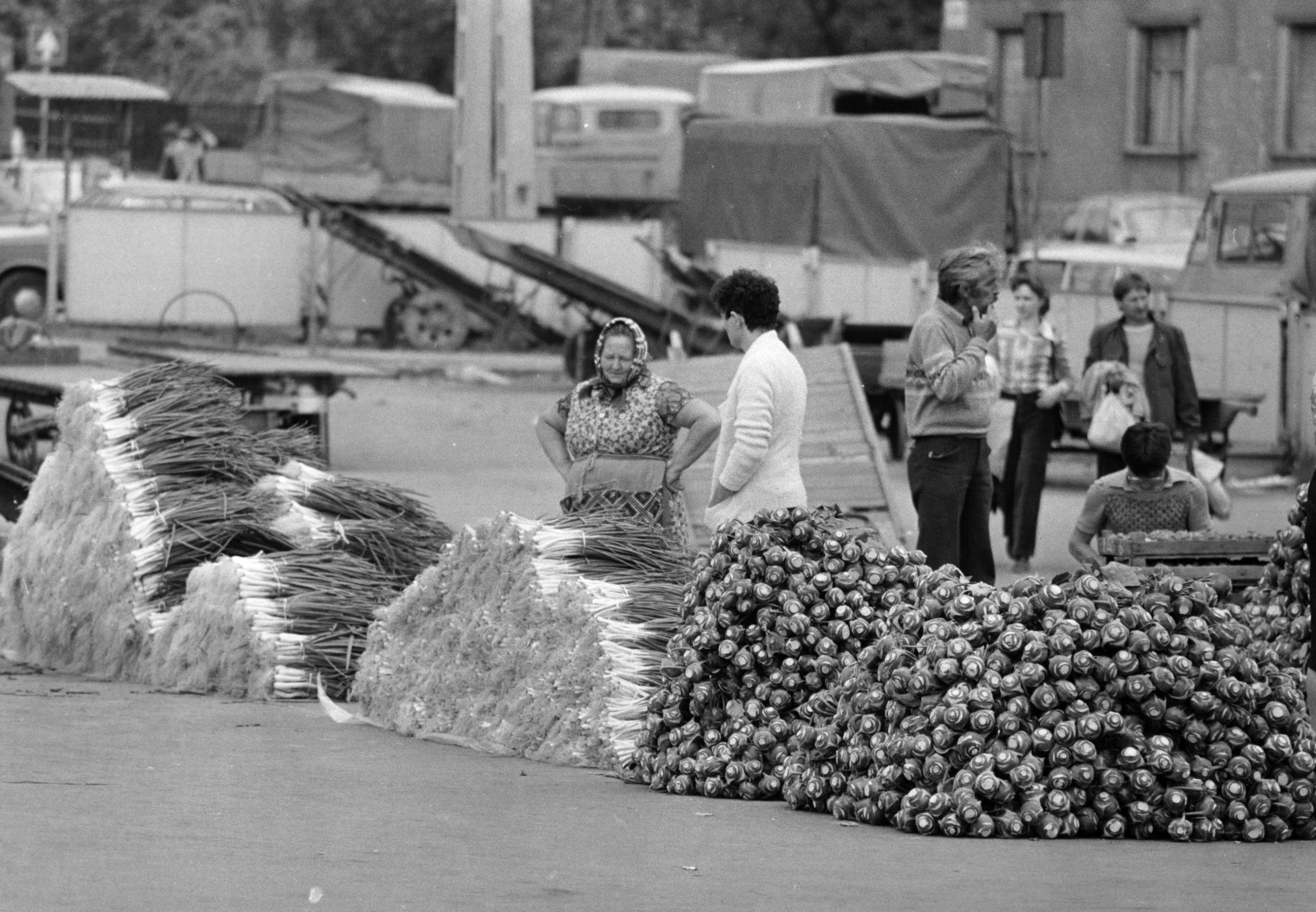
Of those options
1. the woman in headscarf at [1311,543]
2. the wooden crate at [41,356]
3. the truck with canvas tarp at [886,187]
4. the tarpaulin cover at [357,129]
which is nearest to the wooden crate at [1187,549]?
the woman in headscarf at [1311,543]

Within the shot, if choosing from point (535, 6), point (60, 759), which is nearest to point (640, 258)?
point (60, 759)

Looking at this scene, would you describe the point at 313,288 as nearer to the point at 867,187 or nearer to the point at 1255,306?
the point at 867,187

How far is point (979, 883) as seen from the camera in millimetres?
6066

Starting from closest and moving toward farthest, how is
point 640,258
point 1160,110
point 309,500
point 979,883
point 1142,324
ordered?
point 979,883, point 309,500, point 1142,324, point 640,258, point 1160,110

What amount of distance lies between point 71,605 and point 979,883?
530 centimetres

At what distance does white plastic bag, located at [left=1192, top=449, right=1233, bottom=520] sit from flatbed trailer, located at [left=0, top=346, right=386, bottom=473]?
19.7 ft

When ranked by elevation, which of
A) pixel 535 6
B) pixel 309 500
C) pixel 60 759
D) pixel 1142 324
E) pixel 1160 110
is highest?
pixel 535 6

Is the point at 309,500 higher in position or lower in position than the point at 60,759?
higher

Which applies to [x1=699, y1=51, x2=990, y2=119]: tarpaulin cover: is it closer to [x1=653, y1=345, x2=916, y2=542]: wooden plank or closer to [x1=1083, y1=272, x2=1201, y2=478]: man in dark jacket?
[x1=653, y1=345, x2=916, y2=542]: wooden plank

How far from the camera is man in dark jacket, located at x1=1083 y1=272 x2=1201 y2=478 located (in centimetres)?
1265

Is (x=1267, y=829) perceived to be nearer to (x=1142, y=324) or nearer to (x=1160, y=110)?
(x=1142, y=324)

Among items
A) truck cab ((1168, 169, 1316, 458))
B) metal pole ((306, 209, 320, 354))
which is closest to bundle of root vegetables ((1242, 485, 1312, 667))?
truck cab ((1168, 169, 1316, 458))

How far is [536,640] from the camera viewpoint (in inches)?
320

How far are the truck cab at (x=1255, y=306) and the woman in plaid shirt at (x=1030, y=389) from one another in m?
3.83
